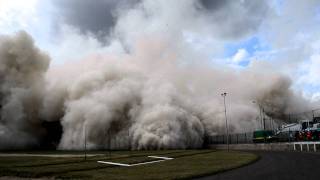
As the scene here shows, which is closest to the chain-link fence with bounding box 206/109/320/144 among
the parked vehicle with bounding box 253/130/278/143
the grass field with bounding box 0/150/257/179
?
the parked vehicle with bounding box 253/130/278/143

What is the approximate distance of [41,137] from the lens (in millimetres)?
93625

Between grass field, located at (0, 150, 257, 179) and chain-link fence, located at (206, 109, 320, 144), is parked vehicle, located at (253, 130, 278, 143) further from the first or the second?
grass field, located at (0, 150, 257, 179)

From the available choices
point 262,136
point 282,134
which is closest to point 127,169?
point 282,134

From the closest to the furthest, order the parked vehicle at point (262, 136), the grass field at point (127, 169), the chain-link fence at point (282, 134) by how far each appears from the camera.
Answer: the grass field at point (127, 169)
the chain-link fence at point (282, 134)
the parked vehicle at point (262, 136)

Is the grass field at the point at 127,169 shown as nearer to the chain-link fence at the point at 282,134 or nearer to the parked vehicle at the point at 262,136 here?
the chain-link fence at the point at 282,134

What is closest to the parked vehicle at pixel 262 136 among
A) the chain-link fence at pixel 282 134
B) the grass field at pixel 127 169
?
the chain-link fence at pixel 282 134

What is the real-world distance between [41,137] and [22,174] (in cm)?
7209

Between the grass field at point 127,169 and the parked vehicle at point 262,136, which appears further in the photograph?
the parked vehicle at point 262,136

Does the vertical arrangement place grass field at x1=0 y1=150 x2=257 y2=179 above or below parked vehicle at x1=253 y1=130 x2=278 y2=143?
below

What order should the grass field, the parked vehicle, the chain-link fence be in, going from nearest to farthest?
the grass field < the chain-link fence < the parked vehicle

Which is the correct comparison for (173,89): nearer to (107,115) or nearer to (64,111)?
(107,115)

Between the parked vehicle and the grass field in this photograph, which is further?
the parked vehicle

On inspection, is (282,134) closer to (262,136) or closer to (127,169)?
(262,136)

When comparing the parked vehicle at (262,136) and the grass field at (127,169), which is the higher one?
the parked vehicle at (262,136)
